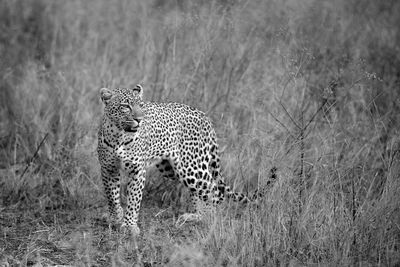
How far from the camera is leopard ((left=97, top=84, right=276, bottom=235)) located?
7.65m

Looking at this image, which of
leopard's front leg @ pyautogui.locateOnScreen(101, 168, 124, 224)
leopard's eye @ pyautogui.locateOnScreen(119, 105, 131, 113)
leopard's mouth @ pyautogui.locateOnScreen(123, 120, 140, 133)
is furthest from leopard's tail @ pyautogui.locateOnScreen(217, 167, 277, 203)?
leopard's eye @ pyautogui.locateOnScreen(119, 105, 131, 113)

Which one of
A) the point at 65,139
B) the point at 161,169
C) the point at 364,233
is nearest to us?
the point at 364,233

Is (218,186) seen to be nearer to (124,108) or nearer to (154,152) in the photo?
(154,152)

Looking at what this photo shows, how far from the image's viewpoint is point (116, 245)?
7.22 meters

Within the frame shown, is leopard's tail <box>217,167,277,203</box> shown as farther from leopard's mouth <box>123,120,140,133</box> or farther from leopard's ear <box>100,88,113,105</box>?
leopard's ear <box>100,88,113,105</box>

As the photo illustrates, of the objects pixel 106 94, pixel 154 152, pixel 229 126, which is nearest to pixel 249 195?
pixel 154 152

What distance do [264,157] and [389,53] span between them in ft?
14.9

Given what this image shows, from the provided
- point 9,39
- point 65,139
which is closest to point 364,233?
point 65,139

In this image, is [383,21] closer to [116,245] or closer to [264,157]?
[264,157]

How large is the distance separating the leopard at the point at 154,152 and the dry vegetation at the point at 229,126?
0.25 meters

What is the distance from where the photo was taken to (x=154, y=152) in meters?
8.12

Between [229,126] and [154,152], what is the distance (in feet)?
5.38

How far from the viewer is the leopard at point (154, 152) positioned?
7.65 metres

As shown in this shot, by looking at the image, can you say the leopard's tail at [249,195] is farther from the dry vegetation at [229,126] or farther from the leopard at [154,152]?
the dry vegetation at [229,126]
